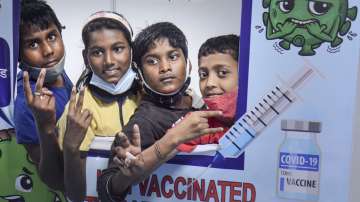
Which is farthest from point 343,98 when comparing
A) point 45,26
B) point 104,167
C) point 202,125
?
point 45,26

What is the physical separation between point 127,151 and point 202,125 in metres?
0.31

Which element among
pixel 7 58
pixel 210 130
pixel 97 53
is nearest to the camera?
pixel 210 130

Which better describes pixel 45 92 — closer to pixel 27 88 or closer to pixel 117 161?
pixel 27 88

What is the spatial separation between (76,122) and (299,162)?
34.2 inches

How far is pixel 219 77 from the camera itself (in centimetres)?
170

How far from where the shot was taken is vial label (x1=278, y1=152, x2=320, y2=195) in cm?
163

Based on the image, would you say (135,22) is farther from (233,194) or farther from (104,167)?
(233,194)

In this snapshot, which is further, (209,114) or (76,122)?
(76,122)

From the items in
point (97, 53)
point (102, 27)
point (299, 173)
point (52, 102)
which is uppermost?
point (102, 27)

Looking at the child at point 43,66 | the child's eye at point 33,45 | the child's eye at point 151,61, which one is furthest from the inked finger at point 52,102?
the child's eye at point 151,61

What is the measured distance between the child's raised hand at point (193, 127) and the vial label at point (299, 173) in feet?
0.95

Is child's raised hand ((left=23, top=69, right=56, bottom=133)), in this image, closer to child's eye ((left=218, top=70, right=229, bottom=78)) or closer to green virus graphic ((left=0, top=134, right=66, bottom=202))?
green virus graphic ((left=0, top=134, right=66, bottom=202))

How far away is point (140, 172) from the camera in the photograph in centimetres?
178

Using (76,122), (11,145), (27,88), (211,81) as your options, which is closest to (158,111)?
(211,81)
